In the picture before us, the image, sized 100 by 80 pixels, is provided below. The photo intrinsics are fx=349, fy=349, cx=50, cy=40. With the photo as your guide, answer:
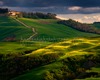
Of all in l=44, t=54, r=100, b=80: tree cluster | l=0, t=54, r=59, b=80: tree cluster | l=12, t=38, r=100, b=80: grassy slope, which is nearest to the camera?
l=12, t=38, r=100, b=80: grassy slope

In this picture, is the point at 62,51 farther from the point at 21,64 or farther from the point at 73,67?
the point at 73,67

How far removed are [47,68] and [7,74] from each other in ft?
66.1

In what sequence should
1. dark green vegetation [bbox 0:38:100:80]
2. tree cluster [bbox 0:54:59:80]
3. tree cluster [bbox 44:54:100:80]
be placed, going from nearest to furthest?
tree cluster [bbox 44:54:100:80], dark green vegetation [bbox 0:38:100:80], tree cluster [bbox 0:54:59:80]

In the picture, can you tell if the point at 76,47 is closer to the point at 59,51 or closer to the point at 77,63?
the point at 59,51

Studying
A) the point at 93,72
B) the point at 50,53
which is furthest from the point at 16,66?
the point at 93,72

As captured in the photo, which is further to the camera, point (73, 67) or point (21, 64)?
point (21, 64)

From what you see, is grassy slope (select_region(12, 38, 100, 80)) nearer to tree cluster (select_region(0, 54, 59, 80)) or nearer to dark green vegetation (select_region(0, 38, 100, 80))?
dark green vegetation (select_region(0, 38, 100, 80))

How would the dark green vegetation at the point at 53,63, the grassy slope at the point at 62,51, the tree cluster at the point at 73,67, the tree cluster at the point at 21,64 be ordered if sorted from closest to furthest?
the grassy slope at the point at 62,51
the tree cluster at the point at 73,67
the dark green vegetation at the point at 53,63
the tree cluster at the point at 21,64

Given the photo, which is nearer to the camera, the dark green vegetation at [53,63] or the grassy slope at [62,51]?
the grassy slope at [62,51]

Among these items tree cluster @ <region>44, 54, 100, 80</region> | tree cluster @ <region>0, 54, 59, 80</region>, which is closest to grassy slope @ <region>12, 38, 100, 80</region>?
tree cluster @ <region>44, 54, 100, 80</region>

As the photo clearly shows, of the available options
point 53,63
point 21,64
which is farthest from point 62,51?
point 53,63

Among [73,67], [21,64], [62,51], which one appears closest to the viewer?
[73,67]

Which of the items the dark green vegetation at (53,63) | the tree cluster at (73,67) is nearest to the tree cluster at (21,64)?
the dark green vegetation at (53,63)

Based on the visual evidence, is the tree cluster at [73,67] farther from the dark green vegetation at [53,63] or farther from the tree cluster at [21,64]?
the tree cluster at [21,64]
